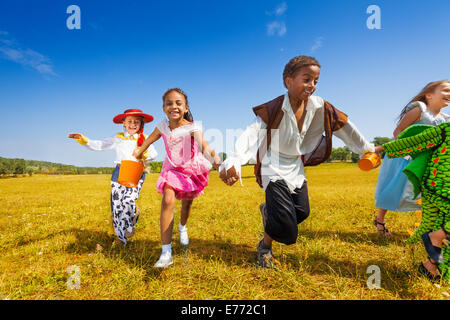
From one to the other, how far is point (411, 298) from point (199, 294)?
7.08 feet

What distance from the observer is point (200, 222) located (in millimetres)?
5156

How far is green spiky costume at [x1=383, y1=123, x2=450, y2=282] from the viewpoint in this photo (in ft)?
7.61

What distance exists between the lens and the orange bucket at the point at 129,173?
3426 mm

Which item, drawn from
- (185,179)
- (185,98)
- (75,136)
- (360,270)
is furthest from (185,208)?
(360,270)

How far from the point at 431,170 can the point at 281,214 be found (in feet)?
5.62

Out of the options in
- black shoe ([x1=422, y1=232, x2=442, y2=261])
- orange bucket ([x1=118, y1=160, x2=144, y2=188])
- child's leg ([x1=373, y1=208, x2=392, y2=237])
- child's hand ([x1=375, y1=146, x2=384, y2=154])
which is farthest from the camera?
child's leg ([x1=373, y1=208, x2=392, y2=237])

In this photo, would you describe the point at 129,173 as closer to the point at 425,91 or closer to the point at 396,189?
the point at 396,189

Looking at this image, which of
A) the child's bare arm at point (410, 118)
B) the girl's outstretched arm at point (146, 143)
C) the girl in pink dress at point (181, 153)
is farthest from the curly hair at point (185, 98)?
the child's bare arm at point (410, 118)

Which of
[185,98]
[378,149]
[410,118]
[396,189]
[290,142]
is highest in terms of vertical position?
[185,98]

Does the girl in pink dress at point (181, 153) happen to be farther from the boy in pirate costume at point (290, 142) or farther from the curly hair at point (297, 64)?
the curly hair at point (297, 64)

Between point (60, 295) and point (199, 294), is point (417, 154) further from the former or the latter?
point (60, 295)

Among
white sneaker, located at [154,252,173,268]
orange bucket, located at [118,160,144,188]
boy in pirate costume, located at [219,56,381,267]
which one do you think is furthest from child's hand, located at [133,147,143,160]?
boy in pirate costume, located at [219,56,381,267]

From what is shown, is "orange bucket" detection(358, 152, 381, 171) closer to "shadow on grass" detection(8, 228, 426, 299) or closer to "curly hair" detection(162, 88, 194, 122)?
"shadow on grass" detection(8, 228, 426, 299)

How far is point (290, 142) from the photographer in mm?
2842
